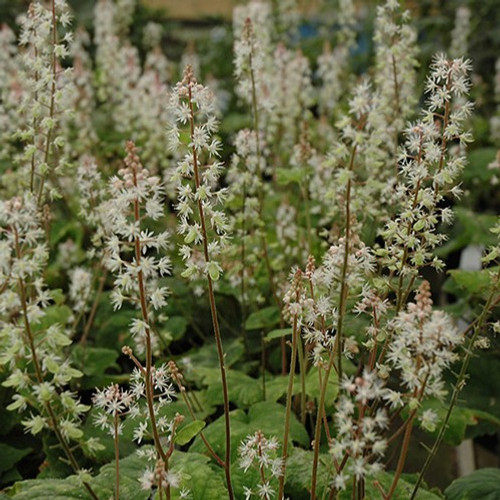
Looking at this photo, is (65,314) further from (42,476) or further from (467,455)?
(467,455)

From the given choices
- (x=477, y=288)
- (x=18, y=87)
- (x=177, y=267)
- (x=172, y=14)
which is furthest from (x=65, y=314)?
(x=172, y=14)

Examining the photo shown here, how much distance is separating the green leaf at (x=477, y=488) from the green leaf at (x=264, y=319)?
3.18 ft

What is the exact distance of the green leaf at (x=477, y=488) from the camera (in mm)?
2066

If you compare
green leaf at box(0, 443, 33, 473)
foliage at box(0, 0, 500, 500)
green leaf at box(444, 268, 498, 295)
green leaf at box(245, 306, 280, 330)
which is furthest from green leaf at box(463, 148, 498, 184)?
green leaf at box(0, 443, 33, 473)

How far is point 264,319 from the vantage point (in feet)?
9.62

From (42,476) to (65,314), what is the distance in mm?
789

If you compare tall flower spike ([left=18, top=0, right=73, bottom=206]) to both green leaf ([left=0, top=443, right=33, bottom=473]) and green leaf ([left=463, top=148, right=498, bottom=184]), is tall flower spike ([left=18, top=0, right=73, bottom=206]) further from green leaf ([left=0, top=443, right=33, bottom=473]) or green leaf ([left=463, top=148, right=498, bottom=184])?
green leaf ([left=463, top=148, right=498, bottom=184])

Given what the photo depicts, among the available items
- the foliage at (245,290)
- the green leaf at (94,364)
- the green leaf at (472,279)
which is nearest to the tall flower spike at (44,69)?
the foliage at (245,290)

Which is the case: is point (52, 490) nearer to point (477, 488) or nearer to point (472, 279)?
point (477, 488)

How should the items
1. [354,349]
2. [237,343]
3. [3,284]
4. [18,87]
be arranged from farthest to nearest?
1. [18,87]
2. [237,343]
3. [354,349]
4. [3,284]

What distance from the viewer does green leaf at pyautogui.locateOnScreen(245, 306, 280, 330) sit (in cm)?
291

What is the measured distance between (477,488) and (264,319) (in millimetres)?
1083

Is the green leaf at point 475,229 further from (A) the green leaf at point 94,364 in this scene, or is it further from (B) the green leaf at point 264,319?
(A) the green leaf at point 94,364

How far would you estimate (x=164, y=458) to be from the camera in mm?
1586
